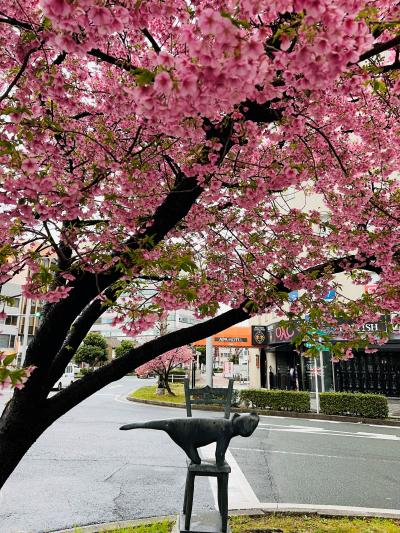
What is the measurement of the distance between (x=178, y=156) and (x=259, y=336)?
18.3m

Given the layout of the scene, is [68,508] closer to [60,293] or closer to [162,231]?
[60,293]

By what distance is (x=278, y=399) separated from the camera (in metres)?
16.7

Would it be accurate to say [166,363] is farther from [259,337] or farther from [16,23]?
[16,23]

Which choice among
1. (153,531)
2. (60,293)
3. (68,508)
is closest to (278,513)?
(153,531)

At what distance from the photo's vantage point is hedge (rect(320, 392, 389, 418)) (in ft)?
49.3

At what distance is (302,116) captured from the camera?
10.9 ft

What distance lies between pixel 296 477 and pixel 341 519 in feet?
8.08

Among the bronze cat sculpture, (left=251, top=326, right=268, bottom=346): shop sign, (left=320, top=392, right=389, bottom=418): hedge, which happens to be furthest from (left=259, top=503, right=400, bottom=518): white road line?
(left=251, top=326, right=268, bottom=346): shop sign

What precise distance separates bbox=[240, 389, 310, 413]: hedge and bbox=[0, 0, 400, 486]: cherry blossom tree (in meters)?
11.6

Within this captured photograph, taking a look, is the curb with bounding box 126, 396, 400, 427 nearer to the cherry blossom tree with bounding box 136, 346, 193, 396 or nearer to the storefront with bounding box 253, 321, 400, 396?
the storefront with bounding box 253, 321, 400, 396

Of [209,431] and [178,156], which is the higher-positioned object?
[178,156]

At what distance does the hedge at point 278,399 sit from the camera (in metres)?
16.3

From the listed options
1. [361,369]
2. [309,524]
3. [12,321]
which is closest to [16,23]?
[309,524]

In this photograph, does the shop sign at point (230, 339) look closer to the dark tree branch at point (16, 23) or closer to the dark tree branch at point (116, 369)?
the dark tree branch at point (116, 369)
